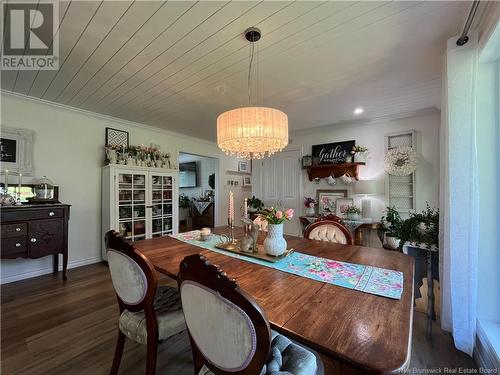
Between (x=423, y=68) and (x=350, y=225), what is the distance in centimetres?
217

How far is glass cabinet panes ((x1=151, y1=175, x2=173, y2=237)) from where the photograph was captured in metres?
3.78

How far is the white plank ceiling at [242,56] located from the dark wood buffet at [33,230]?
4.63 feet

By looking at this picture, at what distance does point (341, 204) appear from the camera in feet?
12.5

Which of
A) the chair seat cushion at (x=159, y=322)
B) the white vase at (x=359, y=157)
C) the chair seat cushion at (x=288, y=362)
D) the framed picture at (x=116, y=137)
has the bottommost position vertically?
the chair seat cushion at (x=159, y=322)

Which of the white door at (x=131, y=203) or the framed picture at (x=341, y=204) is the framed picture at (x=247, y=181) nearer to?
the framed picture at (x=341, y=204)

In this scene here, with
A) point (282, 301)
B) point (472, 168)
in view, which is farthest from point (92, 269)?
point (472, 168)

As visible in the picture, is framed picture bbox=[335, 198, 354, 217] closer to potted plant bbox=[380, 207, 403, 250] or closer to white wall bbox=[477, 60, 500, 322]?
potted plant bbox=[380, 207, 403, 250]

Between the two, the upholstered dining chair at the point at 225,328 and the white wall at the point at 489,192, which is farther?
the white wall at the point at 489,192

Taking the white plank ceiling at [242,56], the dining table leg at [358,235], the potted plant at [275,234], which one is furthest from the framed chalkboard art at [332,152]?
the potted plant at [275,234]

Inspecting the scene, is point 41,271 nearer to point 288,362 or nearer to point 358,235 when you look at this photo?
point 288,362

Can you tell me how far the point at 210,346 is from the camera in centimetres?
81

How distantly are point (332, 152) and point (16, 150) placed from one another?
4612mm

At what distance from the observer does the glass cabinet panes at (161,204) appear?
12.4ft

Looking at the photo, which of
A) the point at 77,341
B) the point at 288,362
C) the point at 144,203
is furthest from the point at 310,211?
the point at 77,341
